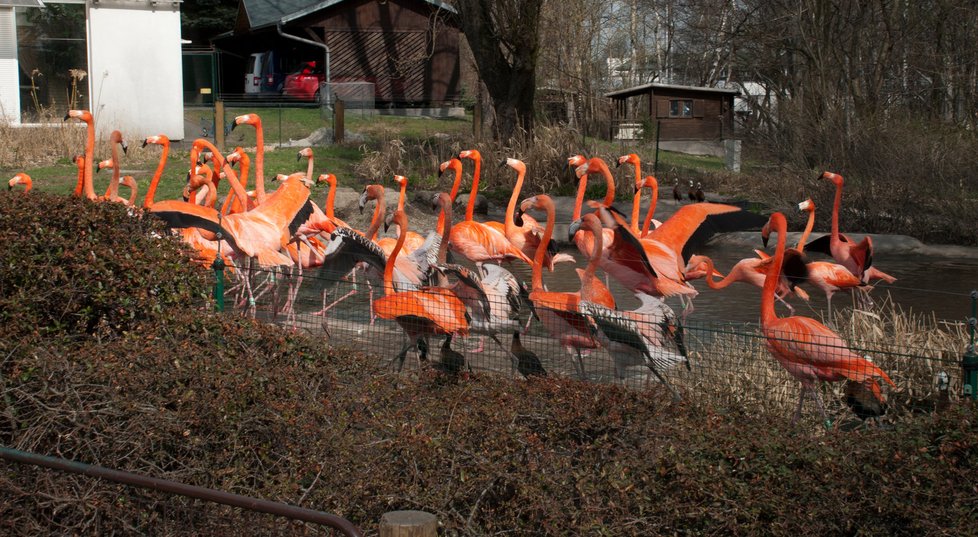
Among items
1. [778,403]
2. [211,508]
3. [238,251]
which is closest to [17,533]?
[211,508]

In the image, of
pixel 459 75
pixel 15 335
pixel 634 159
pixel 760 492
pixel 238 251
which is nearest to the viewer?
pixel 760 492

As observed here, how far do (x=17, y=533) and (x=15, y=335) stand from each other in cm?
142

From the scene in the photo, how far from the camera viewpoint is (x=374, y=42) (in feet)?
103

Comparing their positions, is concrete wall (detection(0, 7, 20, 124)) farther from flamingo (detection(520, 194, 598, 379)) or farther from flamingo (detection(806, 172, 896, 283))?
flamingo (detection(520, 194, 598, 379))

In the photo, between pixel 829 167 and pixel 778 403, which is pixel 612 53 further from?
pixel 778 403

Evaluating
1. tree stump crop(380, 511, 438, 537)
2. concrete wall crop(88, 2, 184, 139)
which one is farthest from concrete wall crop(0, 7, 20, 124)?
tree stump crop(380, 511, 438, 537)

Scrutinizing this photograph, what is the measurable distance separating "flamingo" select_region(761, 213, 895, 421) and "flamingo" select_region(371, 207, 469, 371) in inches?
61.9

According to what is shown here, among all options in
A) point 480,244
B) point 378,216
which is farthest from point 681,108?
point 378,216

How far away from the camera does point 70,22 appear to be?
20.0 metres

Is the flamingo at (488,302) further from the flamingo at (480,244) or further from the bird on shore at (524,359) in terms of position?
the flamingo at (480,244)

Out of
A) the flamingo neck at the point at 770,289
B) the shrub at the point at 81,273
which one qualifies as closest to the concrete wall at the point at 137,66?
the shrub at the point at 81,273

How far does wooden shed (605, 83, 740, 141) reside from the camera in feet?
81.0

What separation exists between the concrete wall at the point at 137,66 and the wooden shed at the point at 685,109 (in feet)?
32.9

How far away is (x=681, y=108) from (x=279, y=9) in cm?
1375
